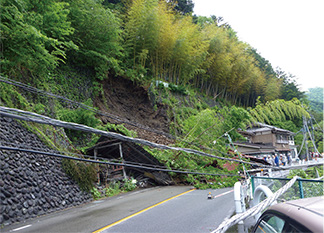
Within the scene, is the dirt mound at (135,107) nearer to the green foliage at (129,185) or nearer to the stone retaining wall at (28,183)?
the green foliage at (129,185)

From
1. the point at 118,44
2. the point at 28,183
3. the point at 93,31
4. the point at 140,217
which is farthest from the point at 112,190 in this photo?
the point at 118,44

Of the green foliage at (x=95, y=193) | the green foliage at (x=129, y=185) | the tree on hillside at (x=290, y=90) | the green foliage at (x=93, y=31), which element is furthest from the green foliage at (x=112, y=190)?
the tree on hillside at (x=290, y=90)

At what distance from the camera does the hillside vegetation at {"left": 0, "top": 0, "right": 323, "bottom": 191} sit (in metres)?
9.51

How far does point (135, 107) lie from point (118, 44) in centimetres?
550

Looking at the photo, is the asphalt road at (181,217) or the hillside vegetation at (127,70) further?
the hillside vegetation at (127,70)

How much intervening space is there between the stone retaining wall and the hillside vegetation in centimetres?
113

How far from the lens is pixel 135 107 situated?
20.3 m

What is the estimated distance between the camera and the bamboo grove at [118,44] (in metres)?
8.86

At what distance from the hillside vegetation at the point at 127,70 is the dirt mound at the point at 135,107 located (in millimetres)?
90

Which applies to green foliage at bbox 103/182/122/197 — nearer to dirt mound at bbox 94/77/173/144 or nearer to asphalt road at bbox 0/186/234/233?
asphalt road at bbox 0/186/234/233

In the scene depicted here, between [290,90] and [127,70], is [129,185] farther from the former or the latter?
[290,90]

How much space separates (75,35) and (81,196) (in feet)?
34.2

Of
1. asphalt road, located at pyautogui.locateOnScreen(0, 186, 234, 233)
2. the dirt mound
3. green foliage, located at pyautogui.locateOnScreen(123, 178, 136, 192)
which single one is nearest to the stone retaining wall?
asphalt road, located at pyautogui.locateOnScreen(0, 186, 234, 233)

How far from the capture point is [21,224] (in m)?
6.52
